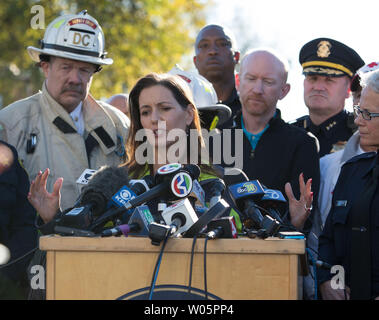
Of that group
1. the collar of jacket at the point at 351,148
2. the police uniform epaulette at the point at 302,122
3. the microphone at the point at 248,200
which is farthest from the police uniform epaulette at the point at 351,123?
the microphone at the point at 248,200

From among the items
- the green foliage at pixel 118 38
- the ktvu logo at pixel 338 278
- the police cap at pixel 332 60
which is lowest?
the ktvu logo at pixel 338 278

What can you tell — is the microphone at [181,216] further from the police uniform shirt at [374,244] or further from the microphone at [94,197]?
the police uniform shirt at [374,244]

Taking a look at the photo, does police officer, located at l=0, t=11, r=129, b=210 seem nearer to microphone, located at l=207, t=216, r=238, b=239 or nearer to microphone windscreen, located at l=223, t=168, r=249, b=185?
microphone windscreen, located at l=223, t=168, r=249, b=185

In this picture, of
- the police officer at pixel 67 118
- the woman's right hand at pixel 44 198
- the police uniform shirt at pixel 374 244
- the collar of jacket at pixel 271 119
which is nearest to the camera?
the police uniform shirt at pixel 374 244

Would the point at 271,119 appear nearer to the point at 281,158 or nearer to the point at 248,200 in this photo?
the point at 281,158

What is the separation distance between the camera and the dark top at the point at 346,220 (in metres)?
3.88

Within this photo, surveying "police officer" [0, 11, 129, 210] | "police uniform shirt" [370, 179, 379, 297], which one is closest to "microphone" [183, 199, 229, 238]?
"police uniform shirt" [370, 179, 379, 297]

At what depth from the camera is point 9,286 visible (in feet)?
13.5

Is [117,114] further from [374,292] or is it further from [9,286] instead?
[374,292]

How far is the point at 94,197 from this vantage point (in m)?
3.55

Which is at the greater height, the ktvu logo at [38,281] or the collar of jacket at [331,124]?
the collar of jacket at [331,124]

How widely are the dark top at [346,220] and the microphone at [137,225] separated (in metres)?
1.30

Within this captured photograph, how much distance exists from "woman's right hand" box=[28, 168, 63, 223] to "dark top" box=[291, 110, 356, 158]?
2.45 m

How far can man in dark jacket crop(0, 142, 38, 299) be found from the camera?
414 cm
